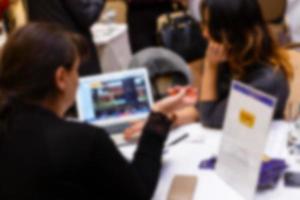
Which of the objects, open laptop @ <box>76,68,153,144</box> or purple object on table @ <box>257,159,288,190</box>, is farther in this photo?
open laptop @ <box>76,68,153,144</box>

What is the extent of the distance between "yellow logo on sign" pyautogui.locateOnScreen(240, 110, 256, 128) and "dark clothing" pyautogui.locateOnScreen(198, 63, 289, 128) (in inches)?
16.6

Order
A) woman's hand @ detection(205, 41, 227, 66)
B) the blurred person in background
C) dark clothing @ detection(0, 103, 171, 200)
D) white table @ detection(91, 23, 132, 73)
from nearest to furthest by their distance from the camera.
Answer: dark clothing @ detection(0, 103, 171, 200)
woman's hand @ detection(205, 41, 227, 66)
white table @ detection(91, 23, 132, 73)
the blurred person in background

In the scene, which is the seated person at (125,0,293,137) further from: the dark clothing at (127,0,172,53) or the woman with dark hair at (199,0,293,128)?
the dark clothing at (127,0,172,53)

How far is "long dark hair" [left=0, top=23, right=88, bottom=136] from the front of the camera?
1.24 m

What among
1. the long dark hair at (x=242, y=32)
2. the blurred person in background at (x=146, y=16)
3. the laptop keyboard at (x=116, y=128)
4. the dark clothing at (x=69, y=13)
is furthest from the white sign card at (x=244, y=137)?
the blurred person in background at (x=146, y=16)

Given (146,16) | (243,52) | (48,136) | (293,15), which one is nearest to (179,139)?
(243,52)

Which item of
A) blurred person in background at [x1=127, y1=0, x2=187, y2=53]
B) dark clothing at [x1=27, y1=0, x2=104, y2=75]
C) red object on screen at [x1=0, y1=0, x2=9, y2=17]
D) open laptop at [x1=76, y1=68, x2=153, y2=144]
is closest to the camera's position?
open laptop at [x1=76, y1=68, x2=153, y2=144]

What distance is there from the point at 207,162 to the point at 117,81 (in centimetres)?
64

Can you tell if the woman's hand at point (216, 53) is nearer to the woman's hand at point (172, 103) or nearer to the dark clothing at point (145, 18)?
the woman's hand at point (172, 103)

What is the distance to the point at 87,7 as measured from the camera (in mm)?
2973

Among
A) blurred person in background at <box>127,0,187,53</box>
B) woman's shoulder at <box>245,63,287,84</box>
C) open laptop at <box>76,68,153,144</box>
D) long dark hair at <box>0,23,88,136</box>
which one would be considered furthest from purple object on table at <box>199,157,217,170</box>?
blurred person in background at <box>127,0,187,53</box>

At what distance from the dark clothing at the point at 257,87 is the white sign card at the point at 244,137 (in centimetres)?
37

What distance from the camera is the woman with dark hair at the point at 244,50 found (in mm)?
1925

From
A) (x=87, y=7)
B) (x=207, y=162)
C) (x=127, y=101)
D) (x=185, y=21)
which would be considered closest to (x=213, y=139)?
(x=207, y=162)
